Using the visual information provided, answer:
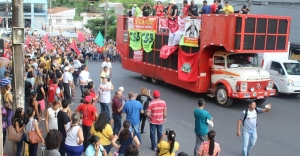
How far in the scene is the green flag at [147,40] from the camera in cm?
1739

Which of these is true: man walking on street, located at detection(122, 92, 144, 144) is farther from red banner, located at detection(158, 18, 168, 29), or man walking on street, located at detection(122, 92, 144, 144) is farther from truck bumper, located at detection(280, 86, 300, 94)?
truck bumper, located at detection(280, 86, 300, 94)

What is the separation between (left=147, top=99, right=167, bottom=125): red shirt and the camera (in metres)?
8.20

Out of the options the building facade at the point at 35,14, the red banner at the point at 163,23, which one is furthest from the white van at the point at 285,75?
the building facade at the point at 35,14

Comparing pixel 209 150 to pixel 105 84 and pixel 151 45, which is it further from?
pixel 151 45

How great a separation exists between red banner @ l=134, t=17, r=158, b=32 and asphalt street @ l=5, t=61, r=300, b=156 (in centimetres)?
316

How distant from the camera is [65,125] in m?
7.12

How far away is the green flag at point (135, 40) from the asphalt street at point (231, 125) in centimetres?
289

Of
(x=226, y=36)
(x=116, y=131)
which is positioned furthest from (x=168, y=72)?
(x=116, y=131)

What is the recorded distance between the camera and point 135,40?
→ 62.0 feet

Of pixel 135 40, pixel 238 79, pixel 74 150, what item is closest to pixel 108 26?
pixel 135 40

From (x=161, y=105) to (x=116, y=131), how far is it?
1579 millimetres

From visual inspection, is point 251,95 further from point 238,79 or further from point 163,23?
point 163,23

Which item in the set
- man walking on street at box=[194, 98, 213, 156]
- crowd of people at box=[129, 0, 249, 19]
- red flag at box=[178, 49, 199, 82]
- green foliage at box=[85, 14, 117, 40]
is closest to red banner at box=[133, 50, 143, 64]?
crowd of people at box=[129, 0, 249, 19]

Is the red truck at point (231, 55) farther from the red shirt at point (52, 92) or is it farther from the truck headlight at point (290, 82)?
the red shirt at point (52, 92)
